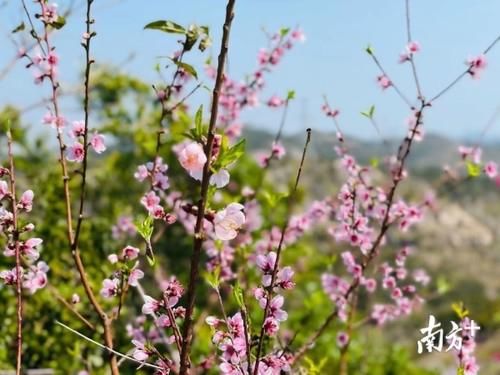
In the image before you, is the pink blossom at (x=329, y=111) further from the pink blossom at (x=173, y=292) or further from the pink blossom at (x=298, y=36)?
the pink blossom at (x=173, y=292)

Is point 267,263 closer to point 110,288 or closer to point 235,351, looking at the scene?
point 235,351

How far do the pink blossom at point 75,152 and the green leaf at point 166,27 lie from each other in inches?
28.2

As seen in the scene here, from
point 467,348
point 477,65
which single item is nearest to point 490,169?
point 477,65

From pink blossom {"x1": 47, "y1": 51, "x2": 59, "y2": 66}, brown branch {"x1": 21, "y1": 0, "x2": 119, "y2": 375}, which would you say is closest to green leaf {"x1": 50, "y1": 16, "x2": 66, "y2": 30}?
brown branch {"x1": 21, "y1": 0, "x2": 119, "y2": 375}

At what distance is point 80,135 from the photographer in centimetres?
Answer: 237

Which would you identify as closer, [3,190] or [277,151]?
[3,190]

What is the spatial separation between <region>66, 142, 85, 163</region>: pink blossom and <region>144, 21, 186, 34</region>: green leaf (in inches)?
28.2

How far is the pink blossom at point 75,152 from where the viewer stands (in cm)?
229

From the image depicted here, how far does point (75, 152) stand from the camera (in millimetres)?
2307

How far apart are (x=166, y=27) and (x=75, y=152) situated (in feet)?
2.48

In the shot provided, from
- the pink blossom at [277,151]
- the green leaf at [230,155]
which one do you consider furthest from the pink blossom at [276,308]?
the pink blossom at [277,151]

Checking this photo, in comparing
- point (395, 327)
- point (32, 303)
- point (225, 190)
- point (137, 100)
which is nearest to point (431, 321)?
point (32, 303)

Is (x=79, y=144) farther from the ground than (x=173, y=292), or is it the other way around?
(x=79, y=144)

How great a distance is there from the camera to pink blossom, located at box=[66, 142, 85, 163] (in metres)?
2.29
